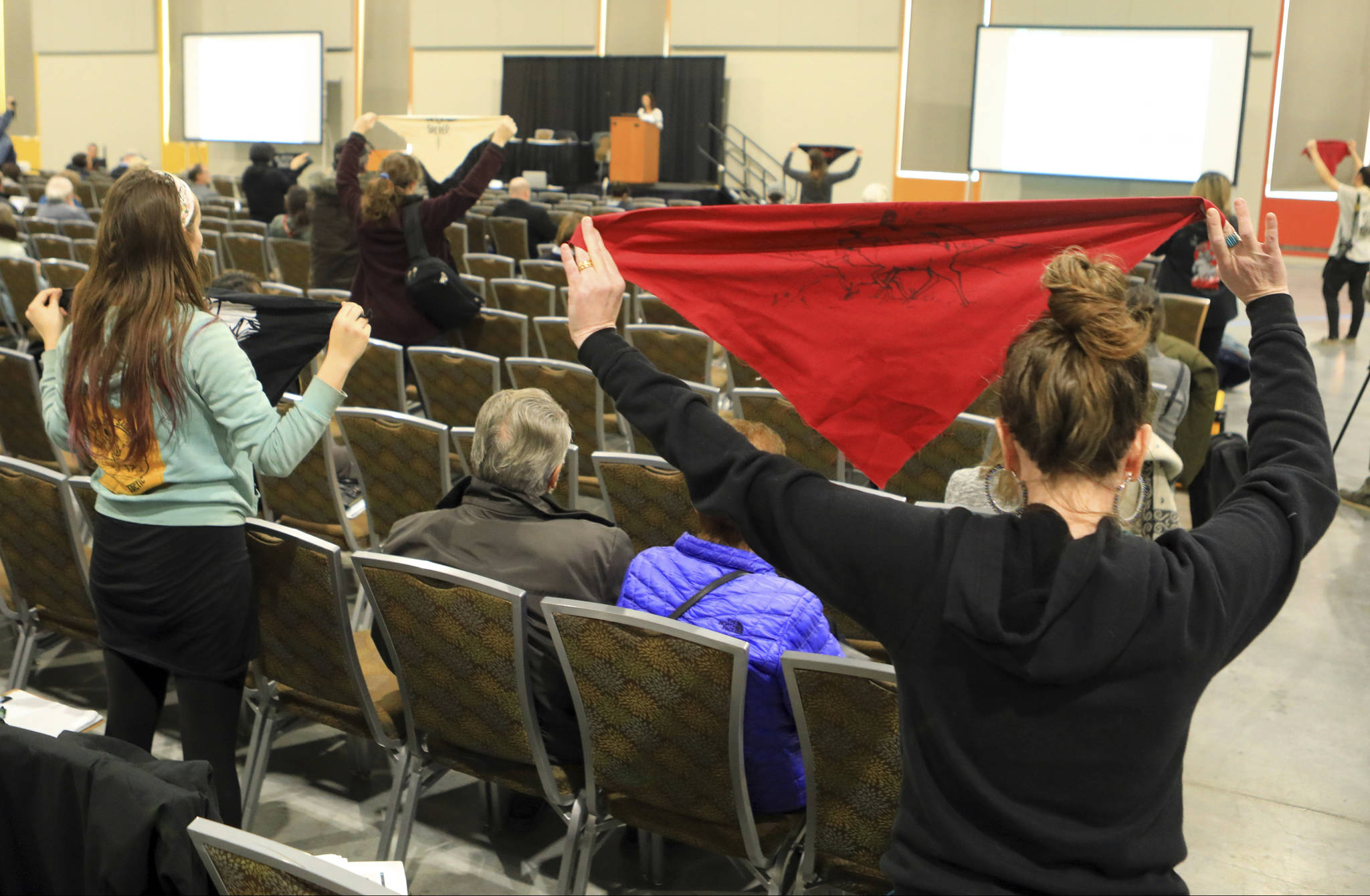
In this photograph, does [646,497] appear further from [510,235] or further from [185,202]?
[510,235]

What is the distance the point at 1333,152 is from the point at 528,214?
939 cm

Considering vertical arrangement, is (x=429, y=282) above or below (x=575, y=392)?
above

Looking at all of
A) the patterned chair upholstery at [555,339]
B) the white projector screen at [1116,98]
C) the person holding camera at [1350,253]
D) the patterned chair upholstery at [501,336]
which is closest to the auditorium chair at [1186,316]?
the patterned chair upholstery at [555,339]

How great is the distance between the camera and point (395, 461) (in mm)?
3723

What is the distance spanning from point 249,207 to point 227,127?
10.6 m

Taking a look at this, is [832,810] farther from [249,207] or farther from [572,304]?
[249,207]

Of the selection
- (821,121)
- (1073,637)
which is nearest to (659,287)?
(1073,637)

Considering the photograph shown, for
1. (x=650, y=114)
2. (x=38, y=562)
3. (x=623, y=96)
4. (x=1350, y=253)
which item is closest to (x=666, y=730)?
(x=38, y=562)

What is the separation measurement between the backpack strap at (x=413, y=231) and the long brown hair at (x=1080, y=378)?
15.3ft

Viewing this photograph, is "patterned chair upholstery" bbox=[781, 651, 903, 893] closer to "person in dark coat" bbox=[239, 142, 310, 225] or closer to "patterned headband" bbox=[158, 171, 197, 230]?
"patterned headband" bbox=[158, 171, 197, 230]

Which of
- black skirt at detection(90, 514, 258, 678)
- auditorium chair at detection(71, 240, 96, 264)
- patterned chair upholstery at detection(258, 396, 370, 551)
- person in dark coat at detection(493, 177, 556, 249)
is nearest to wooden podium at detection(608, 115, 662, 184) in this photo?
person in dark coat at detection(493, 177, 556, 249)

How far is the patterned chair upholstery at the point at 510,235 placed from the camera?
934 cm

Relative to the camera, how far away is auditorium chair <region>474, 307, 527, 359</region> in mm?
5879

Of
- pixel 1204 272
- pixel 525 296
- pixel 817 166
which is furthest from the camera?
pixel 817 166
